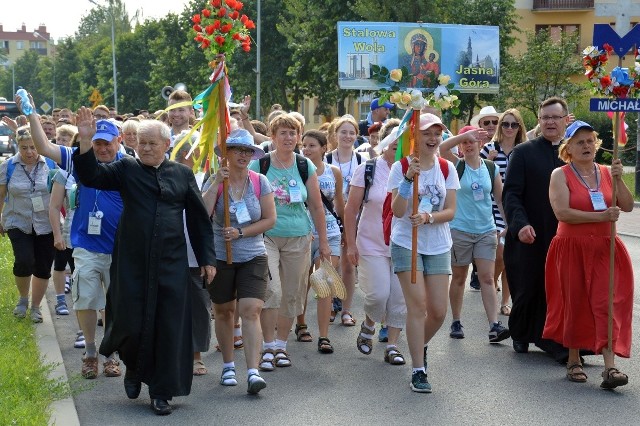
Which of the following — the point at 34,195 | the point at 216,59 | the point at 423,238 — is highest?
the point at 216,59

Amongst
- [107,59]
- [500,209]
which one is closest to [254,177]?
[500,209]

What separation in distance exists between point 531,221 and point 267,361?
2.38 m

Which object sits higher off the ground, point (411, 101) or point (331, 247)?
point (411, 101)

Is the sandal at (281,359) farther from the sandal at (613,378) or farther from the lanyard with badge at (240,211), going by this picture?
the sandal at (613,378)

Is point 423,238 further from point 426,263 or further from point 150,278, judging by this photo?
point 150,278

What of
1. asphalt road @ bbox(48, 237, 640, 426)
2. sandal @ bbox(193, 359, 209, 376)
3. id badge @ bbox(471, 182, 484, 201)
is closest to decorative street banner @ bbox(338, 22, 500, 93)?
id badge @ bbox(471, 182, 484, 201)

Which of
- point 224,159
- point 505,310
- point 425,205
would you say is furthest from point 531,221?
point 224,159

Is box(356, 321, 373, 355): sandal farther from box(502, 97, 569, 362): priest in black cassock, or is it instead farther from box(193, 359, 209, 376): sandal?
box(193, 359, 209, 376): sandal

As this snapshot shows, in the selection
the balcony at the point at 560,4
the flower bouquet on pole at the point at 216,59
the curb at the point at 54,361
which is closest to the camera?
the curb at the point at 54,361

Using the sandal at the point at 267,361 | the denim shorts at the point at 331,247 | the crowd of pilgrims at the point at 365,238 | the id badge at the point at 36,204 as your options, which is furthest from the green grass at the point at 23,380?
A: the denim shorts at the point at 331,247

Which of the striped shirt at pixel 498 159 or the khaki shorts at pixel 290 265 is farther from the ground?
the striped shirt at pixel 498 159

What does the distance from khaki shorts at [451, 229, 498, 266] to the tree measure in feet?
111

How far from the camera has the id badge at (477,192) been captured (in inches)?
421

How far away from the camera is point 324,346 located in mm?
9812
